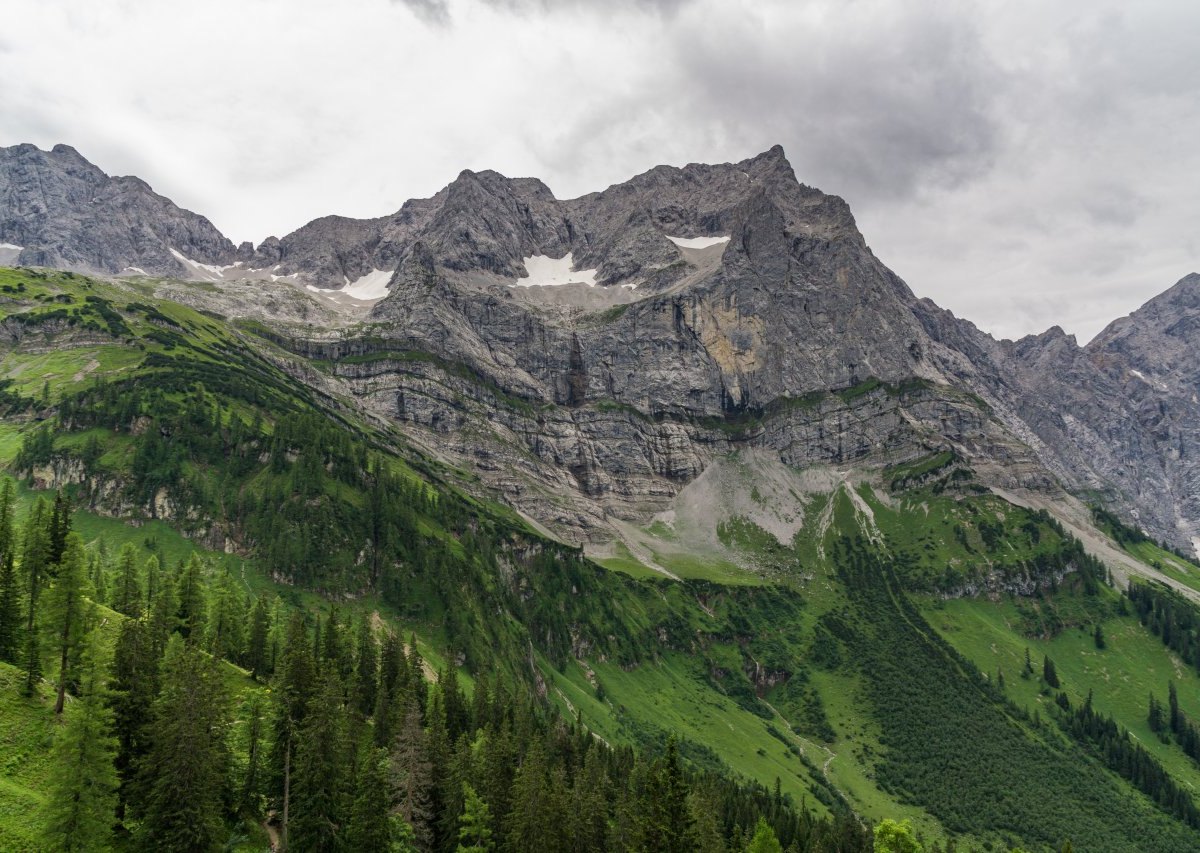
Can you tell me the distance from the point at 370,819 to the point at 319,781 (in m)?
4.59

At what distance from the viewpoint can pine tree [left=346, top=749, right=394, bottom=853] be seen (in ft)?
170

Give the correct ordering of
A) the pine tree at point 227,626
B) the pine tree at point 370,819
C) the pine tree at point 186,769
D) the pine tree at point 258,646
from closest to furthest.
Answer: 1. the pine tree at point 186,769
2. the pine tree at point 370,819
3. the pine tree at point 258,646
4. the pine tree at point 227,626

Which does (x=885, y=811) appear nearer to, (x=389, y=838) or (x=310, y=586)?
(x=310, y=586)

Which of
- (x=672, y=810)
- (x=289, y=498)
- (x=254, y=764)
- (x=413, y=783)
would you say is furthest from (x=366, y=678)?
(x=289, y=498)

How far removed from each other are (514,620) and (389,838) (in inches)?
5744

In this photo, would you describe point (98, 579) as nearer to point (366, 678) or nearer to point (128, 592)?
point (128, 592)

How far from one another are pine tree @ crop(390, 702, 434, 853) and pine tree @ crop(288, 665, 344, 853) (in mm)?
6415

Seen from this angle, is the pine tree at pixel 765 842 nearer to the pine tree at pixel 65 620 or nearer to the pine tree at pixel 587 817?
the pine tree at pixel 587 817

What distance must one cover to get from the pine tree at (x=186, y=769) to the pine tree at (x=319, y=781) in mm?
4982

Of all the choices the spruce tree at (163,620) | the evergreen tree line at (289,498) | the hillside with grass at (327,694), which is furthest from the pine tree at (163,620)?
the evergreen tree line at (289,498)

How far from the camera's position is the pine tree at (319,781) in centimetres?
5184

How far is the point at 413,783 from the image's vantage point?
197 ft

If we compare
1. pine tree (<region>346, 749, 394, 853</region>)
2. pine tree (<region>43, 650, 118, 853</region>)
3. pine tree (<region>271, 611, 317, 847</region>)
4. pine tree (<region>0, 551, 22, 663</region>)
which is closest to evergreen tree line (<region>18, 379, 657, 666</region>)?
pine tree (<region>0, 551, 22, 663</region>)

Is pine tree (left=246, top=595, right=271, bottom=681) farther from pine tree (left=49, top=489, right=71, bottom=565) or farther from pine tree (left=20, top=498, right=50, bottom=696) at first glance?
pine tree (left=20, top=498, right=50, bottom=696)
